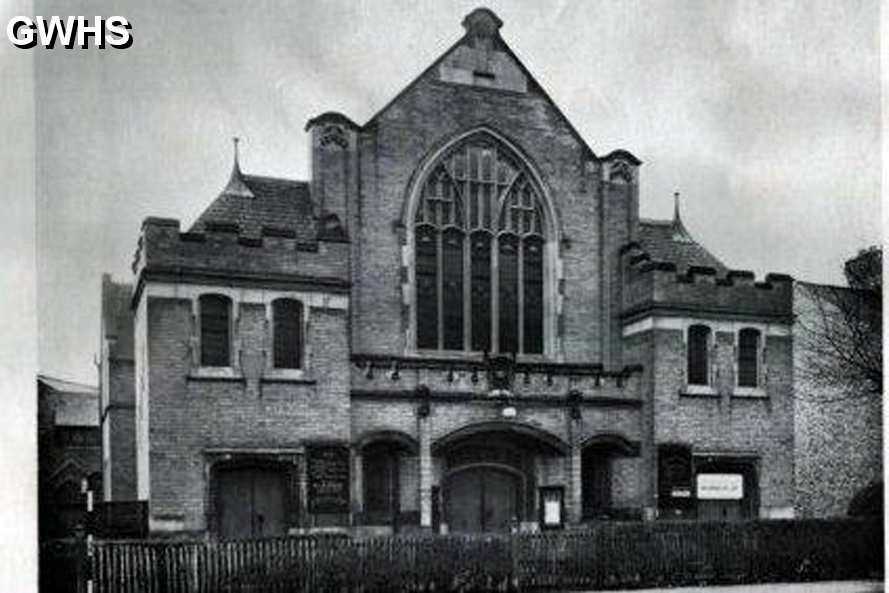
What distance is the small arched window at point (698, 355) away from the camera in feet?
71.8

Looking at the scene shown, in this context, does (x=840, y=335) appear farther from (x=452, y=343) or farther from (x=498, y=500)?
(x=452, y=343)

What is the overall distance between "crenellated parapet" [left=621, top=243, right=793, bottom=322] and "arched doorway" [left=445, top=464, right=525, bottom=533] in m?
4.10

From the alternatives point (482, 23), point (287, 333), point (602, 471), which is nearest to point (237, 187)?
point (287, 333)

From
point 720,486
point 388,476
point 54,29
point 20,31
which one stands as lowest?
point 720,486

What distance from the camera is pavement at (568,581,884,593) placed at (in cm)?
1609

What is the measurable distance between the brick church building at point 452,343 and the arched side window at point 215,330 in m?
0.03

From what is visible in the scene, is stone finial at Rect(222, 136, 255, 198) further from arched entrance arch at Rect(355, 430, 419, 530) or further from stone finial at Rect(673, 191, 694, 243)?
stone finial at Rect(673, 191, 694, 243)

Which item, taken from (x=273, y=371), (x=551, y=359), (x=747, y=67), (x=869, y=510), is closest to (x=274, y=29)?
(x=273, y=371)

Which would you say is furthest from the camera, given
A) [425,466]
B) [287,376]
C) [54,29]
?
[425,466]

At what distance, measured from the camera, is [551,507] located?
20.5 meters

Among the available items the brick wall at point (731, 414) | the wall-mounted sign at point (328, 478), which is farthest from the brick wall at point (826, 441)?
the wall-mounted sign at point (328, 478)

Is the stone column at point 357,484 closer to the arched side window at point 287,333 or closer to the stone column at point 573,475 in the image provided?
the arched side window at point 287,333

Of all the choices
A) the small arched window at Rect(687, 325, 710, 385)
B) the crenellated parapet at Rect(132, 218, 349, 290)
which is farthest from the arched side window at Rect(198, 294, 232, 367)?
the small arched window at Rect(687, 325, 710, 385)

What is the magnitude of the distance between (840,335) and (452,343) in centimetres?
754
